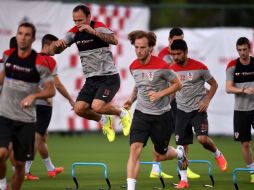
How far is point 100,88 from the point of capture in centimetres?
1441

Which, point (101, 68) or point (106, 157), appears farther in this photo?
point (106, 157)

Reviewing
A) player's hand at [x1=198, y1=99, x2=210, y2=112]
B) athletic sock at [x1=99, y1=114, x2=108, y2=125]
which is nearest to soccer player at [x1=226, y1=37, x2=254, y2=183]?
player's hand at [x1=198, y1=99, x2=210, y2=112]

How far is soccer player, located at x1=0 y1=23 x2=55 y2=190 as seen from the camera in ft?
36.7

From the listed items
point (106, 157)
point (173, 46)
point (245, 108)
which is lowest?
point (106, 157)

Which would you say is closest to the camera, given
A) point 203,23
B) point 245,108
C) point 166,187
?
point 166,187

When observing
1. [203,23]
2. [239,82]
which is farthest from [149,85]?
[203,23]

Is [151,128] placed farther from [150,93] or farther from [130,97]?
[130,97]

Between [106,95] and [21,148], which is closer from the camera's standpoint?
[21,148]

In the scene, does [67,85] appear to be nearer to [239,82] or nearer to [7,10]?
[7,10]

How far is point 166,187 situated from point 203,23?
59.1ft

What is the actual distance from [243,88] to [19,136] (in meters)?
5.05

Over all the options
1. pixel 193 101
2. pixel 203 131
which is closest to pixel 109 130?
pixel 193 101

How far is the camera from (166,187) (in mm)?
13766

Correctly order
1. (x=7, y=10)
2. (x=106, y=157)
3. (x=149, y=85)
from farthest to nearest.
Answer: (x=7, y=10), (x=106, y=157), (x=149, y=85)
